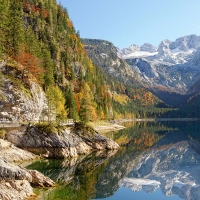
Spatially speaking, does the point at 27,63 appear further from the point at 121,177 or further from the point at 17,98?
the point at 121,177

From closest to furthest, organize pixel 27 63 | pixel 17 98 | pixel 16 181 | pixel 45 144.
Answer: pixel 16 181 < pixel 45 144 < pixel 17 98 < pixel 27 63

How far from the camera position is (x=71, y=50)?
→ 433ft

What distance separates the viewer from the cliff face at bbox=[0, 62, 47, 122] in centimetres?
5981

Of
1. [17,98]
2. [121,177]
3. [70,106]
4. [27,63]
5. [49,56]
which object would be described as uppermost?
[49,56]

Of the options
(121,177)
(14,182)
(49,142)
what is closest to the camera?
(14,182)

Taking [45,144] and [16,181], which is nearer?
[16,181]

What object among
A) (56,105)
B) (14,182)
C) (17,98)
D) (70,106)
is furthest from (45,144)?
(70,106)

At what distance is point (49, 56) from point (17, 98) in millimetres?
36645

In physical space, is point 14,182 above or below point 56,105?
below

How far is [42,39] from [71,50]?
942 inches

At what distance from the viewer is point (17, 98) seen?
203ft

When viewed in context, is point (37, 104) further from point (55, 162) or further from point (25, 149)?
point (55, 162)

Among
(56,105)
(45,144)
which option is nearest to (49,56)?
(56,105)

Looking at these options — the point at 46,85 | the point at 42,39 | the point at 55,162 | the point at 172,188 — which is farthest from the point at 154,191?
the point at 42,39
